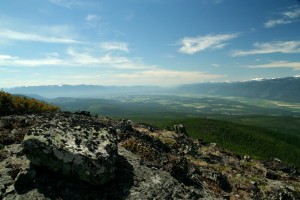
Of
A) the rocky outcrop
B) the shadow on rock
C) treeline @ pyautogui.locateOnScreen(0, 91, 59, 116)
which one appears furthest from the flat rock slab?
treeline @ pyautogui.locateOnScreen(0, 91, 59, 116)

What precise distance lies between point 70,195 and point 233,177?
2300cm

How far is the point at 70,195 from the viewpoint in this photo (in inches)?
Result: 785

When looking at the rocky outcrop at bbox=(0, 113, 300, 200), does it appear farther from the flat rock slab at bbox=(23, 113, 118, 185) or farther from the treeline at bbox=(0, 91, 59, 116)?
the treeline at bbox=(0, 91, 59, 116)

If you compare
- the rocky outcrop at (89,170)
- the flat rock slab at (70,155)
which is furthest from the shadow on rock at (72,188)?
the flat rock slab at (70,155)

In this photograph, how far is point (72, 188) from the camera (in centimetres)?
2052

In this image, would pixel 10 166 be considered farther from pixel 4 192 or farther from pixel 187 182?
pixel 187 182

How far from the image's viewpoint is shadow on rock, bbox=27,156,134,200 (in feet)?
65.6

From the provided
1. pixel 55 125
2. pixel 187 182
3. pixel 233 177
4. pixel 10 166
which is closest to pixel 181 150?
pixel 233 177

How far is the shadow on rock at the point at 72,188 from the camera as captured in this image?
65.6 feet

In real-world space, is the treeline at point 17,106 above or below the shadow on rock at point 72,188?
above

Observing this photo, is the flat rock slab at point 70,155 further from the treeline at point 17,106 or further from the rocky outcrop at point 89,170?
the treeline at point 17,106

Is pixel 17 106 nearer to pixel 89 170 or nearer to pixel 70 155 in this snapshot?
pixel 70 155

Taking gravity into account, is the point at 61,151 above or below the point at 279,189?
above

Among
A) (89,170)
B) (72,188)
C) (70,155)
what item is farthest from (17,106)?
(89,170)
